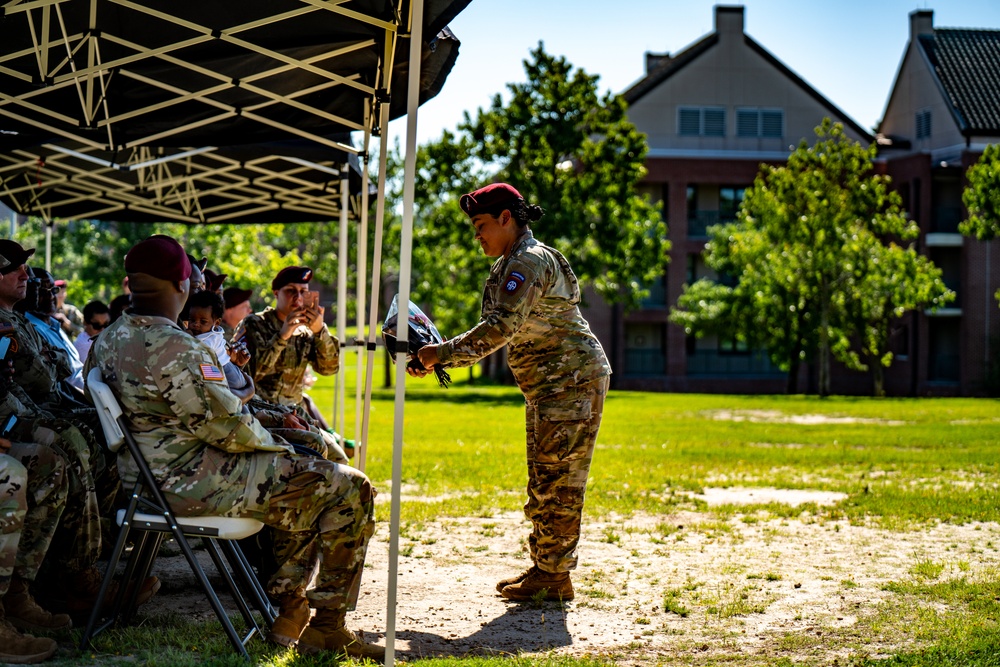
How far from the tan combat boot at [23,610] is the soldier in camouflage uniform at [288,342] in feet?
8.56

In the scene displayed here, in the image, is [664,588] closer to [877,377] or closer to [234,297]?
[234,297]

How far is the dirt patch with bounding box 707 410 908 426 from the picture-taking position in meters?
22.9

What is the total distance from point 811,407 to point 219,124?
75.3 ft

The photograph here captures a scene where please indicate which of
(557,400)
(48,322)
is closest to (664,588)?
(557,400)

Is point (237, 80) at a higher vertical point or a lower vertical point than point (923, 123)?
lower

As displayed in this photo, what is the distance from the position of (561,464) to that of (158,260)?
8.81 ft

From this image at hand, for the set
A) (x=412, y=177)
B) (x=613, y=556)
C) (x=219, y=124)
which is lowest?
(x=613, y=556)

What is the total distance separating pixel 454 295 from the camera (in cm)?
4288

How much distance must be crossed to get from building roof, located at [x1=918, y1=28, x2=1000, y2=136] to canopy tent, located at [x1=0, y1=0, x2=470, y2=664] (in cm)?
4056

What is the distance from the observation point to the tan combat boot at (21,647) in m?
4.79

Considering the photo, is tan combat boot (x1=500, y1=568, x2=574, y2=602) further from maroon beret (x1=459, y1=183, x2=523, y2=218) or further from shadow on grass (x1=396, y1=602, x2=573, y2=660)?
maroon beret (x1=459, y1=183, x2=523, y2=218)

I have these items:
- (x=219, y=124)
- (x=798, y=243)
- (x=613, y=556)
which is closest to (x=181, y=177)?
(x=219, y=124)

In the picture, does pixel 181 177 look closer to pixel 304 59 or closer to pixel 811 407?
pixel 304 59

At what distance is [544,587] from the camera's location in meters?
6.54
